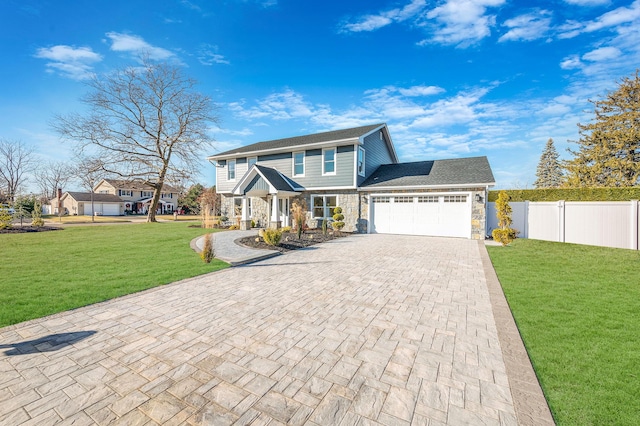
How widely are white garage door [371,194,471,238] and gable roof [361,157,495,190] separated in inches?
30.1

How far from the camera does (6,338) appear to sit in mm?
3547

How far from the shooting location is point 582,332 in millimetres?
3809

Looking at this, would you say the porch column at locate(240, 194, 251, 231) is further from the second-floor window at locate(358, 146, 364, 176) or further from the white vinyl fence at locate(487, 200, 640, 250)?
the white vinyl fence at locate(487, 200, 640, 250)

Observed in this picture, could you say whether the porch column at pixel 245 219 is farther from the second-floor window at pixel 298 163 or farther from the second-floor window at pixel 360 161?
the second-floor window at pixel 360 161

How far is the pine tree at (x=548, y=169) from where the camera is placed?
35594 mm

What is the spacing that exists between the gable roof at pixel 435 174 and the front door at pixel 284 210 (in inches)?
227

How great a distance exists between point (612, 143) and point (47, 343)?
33.5m

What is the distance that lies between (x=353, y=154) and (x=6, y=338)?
50.5ft

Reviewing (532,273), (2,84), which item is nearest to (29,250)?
(2,84)

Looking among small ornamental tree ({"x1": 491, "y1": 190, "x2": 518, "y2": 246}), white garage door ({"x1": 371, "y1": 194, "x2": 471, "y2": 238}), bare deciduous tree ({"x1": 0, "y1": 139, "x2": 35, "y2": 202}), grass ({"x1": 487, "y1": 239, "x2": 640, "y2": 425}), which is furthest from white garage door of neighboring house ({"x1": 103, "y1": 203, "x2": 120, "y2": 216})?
grass ({"x1": 487, "y1": 239, "x2": 640, "y2": 425})

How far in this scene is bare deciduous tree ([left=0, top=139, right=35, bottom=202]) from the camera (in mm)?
38375

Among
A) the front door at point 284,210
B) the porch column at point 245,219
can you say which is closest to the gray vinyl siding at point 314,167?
the front door at point 284,210

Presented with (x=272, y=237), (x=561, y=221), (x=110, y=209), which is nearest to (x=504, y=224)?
(x=561, y=221)

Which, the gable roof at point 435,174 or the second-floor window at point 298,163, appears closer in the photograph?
the gable roof at point 435,174
